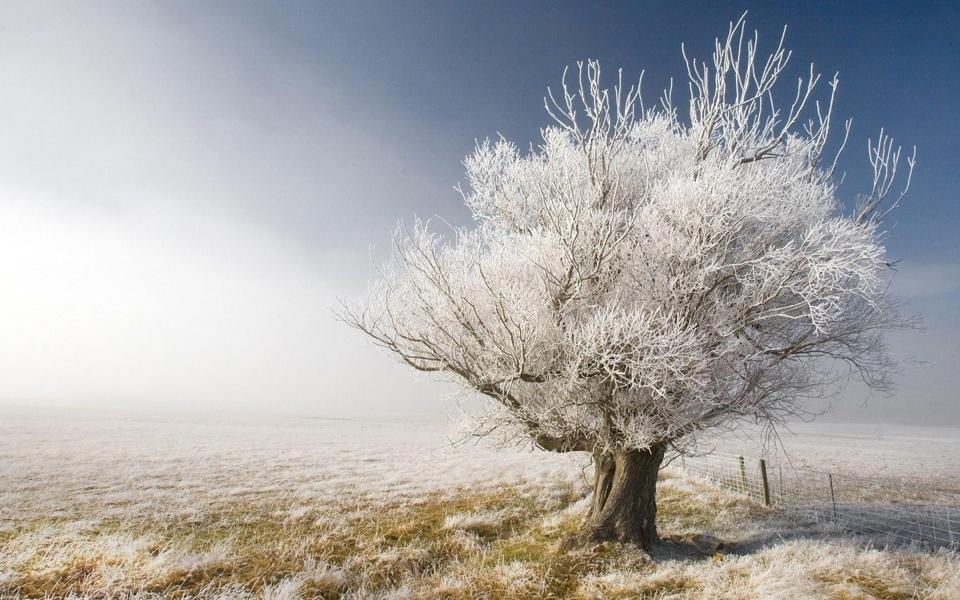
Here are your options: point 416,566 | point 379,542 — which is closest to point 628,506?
point 416,566

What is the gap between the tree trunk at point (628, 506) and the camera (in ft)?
28.6


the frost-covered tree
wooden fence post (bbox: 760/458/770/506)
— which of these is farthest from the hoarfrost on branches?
wooden fence post (bbox: 760/458/770/506)

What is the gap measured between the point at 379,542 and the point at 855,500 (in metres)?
16.7

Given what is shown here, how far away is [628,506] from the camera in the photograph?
348 inches

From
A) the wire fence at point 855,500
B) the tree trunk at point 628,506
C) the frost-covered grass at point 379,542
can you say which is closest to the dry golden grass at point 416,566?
the frost-covered grass at point 379,542

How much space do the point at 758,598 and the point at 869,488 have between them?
17.9 meters

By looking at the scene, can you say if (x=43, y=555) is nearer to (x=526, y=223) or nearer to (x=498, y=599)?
(x=498, y=599)

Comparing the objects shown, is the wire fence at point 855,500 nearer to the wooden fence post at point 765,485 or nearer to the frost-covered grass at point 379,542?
the wooden fence post at point 765,485

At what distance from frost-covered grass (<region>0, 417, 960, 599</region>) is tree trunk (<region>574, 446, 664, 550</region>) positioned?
0.43 metres

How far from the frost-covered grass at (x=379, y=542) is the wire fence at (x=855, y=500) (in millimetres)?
1031

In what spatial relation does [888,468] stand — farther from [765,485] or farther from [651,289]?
[651,289]

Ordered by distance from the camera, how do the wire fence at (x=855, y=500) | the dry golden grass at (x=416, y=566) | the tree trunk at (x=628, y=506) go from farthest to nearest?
the wire fence at (x=855, y=500) < the tree trunk at (x=628, y=506) < the dry golden grass at (x=416, y=566)

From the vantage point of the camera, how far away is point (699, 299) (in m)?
7.62

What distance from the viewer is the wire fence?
10.6 meters
